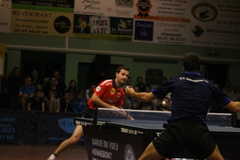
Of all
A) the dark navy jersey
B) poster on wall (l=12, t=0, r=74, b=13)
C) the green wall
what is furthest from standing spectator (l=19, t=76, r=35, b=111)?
the dark navy jersey

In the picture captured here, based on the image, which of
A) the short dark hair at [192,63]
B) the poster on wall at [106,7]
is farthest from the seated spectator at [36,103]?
the short dark hair at [192,63]

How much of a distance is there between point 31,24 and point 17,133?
5260 mm

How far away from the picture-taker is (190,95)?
537 centimetres

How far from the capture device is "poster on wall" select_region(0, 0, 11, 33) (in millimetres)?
17281

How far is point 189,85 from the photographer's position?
543 cm

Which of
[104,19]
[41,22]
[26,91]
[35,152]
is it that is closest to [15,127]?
[26,91]

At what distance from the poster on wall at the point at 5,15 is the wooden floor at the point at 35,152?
559 cm

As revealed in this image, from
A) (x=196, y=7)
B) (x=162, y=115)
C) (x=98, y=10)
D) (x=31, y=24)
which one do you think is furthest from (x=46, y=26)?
(x=162, y=115)

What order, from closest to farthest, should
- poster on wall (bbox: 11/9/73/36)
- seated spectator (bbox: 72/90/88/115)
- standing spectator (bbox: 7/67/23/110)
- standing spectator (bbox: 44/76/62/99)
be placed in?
seated spectator (bbox: 72/90/88/115) < standing spectator (bbox: 7/67/23/110) < standing spectator (bbox: 44/76/62/99) < poster on wall (bbox: 11/9/73/36)

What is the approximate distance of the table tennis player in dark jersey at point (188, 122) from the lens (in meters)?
5.29

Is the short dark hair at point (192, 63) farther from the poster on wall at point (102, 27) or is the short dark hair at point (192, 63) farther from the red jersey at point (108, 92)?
the poster on wall at point (102, 27)

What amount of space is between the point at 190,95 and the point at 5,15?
13237 millimetres

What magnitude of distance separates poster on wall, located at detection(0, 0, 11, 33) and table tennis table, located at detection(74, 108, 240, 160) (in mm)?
10065

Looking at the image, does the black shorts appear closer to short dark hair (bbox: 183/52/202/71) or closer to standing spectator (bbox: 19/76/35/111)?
short dark hair (bbox: 183/52/202/71)
